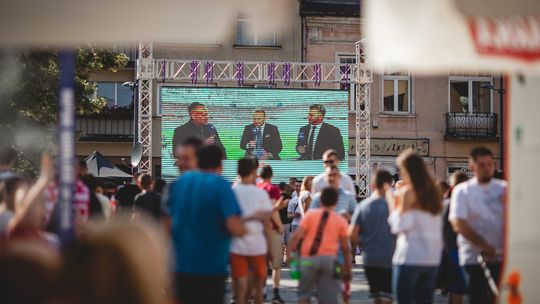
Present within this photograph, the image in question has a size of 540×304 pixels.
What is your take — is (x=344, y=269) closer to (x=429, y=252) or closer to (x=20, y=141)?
(x=429, y=252)

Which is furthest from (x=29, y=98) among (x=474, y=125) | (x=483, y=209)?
(x=474, y=125)

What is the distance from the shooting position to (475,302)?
9.30 metres

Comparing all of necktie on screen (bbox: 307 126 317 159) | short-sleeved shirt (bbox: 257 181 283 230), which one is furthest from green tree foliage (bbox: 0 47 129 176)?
short-sleeved shirt (bbox: 257 181 283 230)

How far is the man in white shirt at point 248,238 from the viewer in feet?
35.9

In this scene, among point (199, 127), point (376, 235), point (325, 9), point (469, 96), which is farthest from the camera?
point (469, 96)

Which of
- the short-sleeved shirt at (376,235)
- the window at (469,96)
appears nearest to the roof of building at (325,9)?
the window at (469,96)

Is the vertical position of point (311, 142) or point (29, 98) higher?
point (29, 98)

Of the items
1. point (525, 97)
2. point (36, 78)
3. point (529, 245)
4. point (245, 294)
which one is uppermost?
point (36, 78)

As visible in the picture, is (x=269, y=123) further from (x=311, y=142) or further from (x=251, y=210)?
(x=251, y=210)

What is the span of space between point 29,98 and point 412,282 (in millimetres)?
17955

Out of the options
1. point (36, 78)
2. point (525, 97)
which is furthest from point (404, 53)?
point (36, 78)

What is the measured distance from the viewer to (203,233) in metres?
7.93

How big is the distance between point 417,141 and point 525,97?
32878 mm

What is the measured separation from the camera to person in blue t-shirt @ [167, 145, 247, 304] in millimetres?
7895
